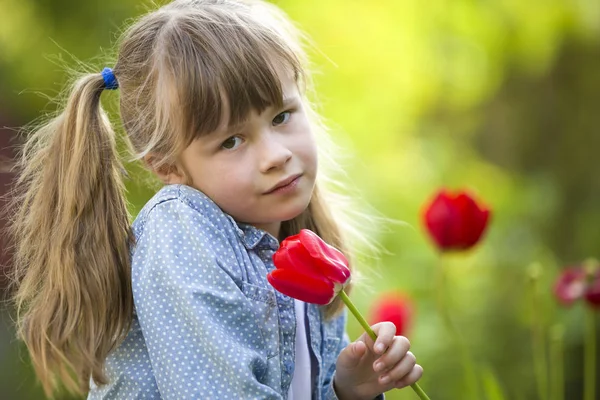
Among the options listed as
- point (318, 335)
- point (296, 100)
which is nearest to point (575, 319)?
point (318, 335)

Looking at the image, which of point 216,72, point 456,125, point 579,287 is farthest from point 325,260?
point 456,125

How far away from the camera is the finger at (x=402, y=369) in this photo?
4.77ft

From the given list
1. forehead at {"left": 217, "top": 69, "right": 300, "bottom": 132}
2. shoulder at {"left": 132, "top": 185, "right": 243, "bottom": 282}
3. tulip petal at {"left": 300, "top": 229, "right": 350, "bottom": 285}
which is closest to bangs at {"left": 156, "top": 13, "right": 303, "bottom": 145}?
forehead at {"left": 217, "top": 69, "right": 300, "bottom": 132}

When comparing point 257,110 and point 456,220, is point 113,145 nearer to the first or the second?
point 257,110

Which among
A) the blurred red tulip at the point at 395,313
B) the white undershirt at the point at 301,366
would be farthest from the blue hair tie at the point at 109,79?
the blurred red tulip at the point at 395,313

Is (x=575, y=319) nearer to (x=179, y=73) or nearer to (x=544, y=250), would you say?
(x=544, y=250)

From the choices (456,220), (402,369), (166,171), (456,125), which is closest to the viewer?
(402,369)

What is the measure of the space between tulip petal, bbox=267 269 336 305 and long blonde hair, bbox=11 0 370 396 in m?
0.29

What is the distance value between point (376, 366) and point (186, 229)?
0.37 meters

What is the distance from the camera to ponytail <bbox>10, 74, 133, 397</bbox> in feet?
5.27

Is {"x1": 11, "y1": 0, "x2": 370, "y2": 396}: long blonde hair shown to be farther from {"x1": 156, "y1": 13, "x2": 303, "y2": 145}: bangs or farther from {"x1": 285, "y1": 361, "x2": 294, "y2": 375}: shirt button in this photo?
{"x1": 285, "y1": 361, "x2": 294, "y2": 375}: shirt button

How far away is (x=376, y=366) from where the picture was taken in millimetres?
1446

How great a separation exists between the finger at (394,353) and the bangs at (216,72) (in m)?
0.42

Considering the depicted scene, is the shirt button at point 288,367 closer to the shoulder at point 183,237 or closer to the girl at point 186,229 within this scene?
the girl at point 186,229
